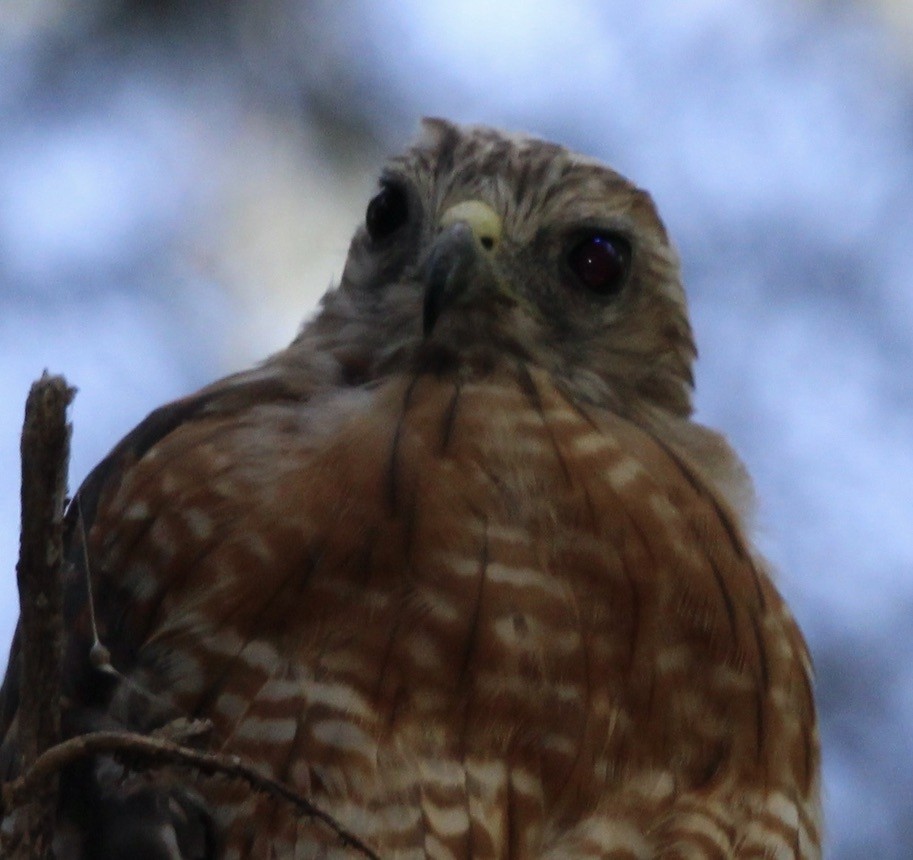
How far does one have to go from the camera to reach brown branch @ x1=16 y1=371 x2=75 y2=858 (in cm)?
174

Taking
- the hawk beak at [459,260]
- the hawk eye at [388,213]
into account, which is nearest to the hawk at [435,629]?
the hawk beak at [459,260]

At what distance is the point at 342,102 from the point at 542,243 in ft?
10.3

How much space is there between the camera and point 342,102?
6488mm

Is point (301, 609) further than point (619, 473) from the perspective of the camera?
No

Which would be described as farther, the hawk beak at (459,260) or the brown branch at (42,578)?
the hawk beak at (459,260)

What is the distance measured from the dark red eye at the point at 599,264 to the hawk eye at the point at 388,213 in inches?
14.5

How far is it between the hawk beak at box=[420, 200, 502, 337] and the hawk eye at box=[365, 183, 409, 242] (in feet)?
0.90

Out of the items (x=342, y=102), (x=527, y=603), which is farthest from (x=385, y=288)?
(x=342, y=102)

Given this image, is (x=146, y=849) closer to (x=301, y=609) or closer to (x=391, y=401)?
(x=301, y=609)

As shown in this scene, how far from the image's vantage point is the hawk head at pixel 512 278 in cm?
327

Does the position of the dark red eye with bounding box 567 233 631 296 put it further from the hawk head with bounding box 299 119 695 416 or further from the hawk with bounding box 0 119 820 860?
the hawk with bounding box 0 119 820 860

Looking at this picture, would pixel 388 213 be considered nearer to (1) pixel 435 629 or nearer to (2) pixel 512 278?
(2) pixel 512 278

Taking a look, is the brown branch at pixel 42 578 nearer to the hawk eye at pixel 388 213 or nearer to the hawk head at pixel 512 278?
the hawk head at pixel 512 278

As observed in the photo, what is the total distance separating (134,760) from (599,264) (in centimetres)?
186
